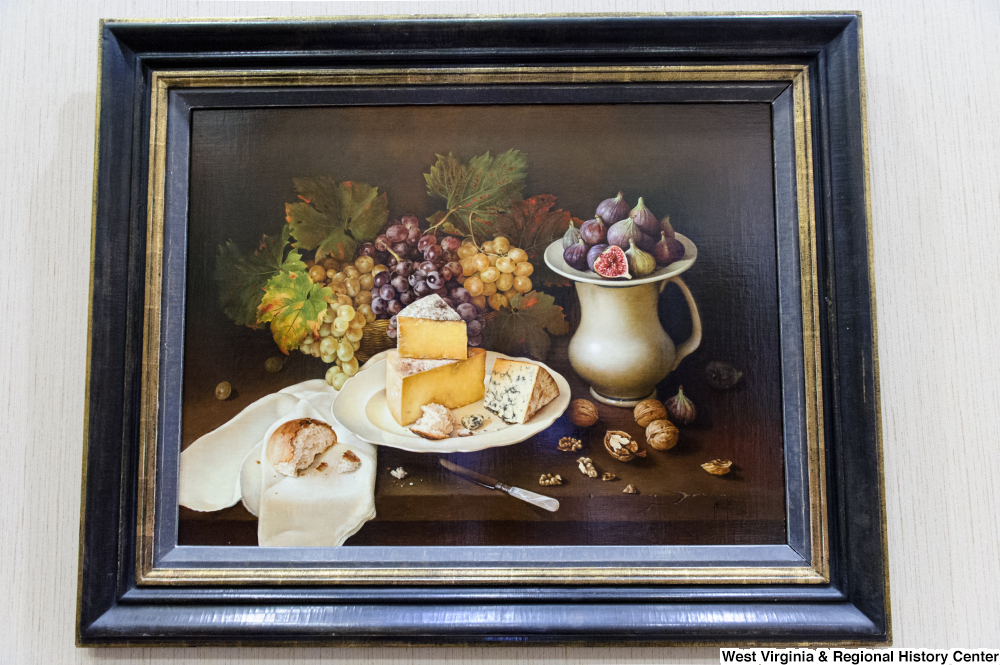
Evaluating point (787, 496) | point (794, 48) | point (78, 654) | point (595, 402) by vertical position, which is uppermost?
point (794, 48)

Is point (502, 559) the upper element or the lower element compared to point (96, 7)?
lower

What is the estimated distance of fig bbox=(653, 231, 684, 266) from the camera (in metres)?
0.84

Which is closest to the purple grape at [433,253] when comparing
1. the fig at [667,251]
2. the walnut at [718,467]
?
the fig at [667,251]

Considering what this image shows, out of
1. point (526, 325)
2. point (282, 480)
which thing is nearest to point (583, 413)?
point (526, 325)

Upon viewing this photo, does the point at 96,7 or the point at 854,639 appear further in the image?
the point at 96,7

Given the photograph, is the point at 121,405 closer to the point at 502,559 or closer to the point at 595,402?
the point at 502,559

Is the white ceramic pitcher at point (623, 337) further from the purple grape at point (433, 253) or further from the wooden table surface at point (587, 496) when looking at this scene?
the purple grape at point (433, 253)

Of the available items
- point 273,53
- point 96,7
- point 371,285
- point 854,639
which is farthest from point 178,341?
point 854,639

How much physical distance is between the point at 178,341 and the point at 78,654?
0.51 metres

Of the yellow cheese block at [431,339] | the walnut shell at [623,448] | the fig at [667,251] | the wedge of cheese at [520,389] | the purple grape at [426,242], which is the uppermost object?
the purple grape at [426,242]

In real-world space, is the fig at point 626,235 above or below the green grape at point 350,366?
above

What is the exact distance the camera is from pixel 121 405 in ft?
2.67

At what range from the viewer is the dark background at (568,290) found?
0.82 meters

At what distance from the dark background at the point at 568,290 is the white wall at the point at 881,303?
185 millimetres
